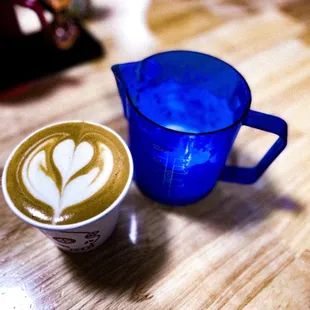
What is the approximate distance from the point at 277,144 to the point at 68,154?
264mm

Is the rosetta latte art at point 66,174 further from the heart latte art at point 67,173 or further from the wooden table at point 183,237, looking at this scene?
the wooden table at point 183,237

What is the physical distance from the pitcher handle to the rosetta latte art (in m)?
0.18

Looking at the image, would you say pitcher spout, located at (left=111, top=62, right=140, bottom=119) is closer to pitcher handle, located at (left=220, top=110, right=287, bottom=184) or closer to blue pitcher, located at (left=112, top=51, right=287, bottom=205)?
blue pitcher, located at (left=112, top=51, right=287, bottom=205)

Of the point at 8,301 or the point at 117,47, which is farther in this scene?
the point at 117,47

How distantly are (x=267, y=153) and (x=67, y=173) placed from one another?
27 cm

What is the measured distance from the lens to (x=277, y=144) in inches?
16.0

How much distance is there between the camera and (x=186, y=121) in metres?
0.51

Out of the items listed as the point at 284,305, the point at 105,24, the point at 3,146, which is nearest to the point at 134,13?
the point at 105,24

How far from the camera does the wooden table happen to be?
397mm

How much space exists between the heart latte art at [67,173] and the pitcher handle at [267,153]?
0.16 metres

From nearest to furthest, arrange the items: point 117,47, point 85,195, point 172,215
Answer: point 85,195 < point 172,215 < point 117,47

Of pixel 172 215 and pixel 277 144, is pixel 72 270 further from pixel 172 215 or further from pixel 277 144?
pixel 277 144

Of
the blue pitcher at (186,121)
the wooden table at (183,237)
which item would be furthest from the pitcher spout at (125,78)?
the wooden table at (183,237)

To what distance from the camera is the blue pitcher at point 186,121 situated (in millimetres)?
381
